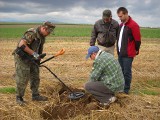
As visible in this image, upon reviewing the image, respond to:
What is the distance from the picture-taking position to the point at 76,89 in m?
7.90

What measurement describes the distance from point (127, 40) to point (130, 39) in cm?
8

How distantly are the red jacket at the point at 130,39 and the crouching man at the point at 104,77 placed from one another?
1324 mm

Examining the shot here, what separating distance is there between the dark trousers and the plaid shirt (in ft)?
0.36

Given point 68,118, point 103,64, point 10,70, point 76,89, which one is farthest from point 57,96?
point 10,70

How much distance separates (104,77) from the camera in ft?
21.7

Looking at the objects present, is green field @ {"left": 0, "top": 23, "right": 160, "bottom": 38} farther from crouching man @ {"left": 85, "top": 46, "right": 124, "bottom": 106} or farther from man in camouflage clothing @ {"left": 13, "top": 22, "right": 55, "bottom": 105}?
crouching man @ {"left": 85, "top": 46, "right": 124, "bottom": 106}

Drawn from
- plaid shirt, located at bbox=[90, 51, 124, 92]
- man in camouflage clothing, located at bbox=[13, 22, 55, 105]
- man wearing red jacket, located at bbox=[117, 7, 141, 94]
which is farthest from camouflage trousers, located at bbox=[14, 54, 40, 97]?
man wearing red jacket, located at bbox=[117, 7, 141, 94]

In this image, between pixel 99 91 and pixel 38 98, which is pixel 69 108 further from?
pixel 38 98

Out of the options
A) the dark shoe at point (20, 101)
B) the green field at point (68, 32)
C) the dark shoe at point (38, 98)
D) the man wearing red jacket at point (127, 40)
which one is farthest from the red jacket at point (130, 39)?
the green field at point (68, 32)

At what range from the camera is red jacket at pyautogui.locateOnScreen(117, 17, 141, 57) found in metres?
7.64

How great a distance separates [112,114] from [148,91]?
2.43m

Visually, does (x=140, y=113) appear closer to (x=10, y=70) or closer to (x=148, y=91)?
(x=148, y=91)

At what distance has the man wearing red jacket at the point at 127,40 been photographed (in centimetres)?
764

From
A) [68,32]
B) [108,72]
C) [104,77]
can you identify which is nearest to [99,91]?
[104,77]
